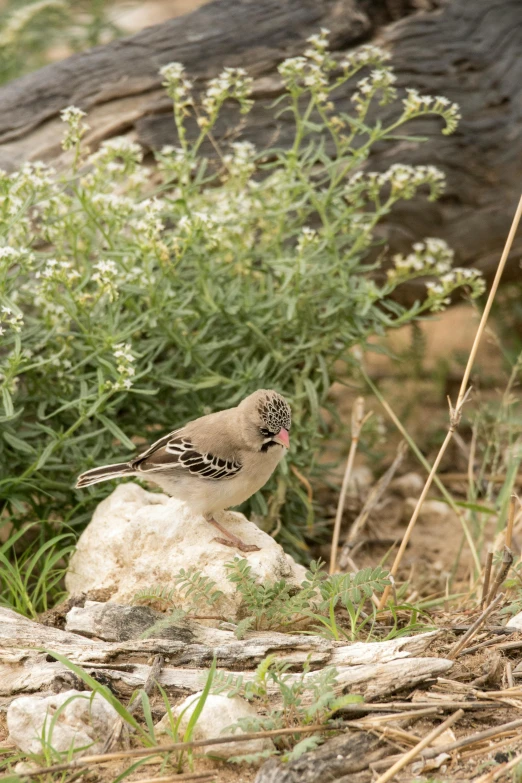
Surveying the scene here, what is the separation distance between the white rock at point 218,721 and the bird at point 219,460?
4.24ft

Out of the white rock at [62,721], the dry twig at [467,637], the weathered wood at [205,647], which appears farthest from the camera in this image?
the weathered wood at [205,647]

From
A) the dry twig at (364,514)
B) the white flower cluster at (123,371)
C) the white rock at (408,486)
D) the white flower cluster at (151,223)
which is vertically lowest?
the white rock at (408,486)

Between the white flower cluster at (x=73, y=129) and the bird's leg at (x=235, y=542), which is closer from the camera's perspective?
the bird's leg at (x=235, y=542)

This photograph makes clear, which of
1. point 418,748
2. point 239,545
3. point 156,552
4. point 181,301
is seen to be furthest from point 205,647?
point 181,301

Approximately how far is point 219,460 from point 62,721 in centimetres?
175

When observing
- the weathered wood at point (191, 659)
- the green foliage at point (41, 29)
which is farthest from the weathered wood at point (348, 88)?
the weathered wood at point (191, 659)

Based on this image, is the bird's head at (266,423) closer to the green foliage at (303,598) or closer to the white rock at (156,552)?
the white rock at (156,552)

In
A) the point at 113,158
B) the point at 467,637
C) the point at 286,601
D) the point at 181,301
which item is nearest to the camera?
the point at 467,637

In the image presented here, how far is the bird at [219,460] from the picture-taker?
4742mm

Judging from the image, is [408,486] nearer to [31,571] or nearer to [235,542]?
[235,542]

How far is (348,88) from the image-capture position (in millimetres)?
7109

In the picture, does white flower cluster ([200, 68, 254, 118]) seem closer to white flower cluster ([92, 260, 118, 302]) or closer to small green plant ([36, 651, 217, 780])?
white flower cluster ([92, 260, 118, 302])

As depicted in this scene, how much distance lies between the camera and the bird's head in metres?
4.77

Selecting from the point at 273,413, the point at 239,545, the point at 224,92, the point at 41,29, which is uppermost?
the point at 41,29
